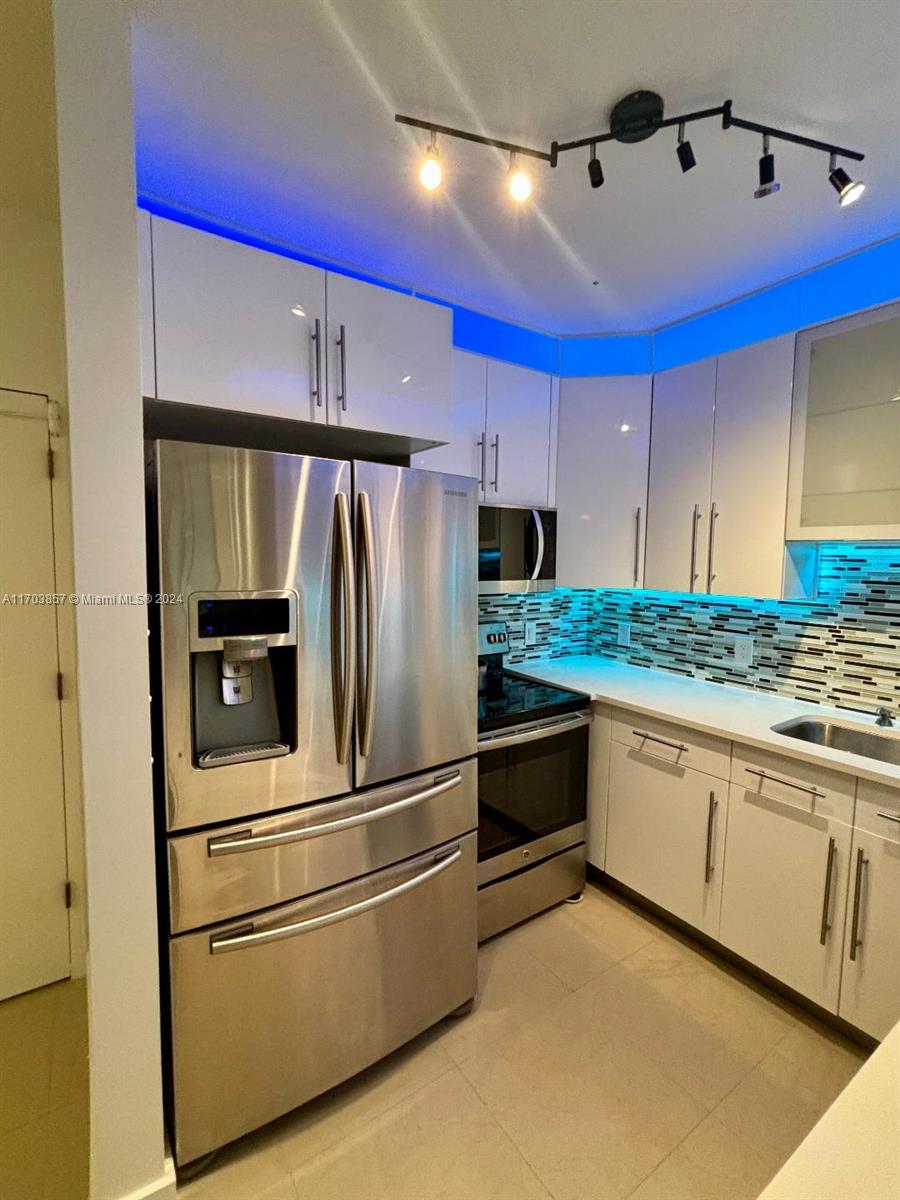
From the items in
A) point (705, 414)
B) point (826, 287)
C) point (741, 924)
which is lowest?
point (741, 924)

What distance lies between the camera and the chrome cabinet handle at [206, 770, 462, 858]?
52.8 inches

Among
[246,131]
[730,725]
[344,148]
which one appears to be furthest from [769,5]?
[730,725]

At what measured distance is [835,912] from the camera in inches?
68.0

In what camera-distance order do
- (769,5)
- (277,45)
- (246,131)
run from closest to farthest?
(769,5)
(277,45)
(246,131)

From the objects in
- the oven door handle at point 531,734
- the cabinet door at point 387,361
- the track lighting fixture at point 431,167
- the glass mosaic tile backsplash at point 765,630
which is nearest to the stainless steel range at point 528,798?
the oven door handle at point 531,734

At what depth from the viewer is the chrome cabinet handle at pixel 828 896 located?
172cm

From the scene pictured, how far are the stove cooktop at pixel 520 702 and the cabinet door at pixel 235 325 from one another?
4.10 ft

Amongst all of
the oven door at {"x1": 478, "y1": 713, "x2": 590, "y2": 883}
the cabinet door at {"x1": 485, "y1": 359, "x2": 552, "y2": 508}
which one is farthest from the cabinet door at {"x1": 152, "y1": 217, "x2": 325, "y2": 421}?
the oven door at {"x1": 478, "y1": 713, "x2": 590, "y2": 883}

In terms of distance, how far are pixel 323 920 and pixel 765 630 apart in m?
2.14

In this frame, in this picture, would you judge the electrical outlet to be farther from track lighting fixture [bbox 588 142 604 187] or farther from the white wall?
the white wall

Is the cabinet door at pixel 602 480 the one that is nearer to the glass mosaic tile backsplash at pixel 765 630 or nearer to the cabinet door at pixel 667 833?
the glass mosaic tile backsplash at pixel 765 630

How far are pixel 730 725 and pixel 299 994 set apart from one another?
1.64 m

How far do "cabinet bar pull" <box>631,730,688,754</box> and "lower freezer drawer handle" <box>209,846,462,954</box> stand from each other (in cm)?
95

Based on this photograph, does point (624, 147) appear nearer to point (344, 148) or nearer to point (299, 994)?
point (344, 148)
